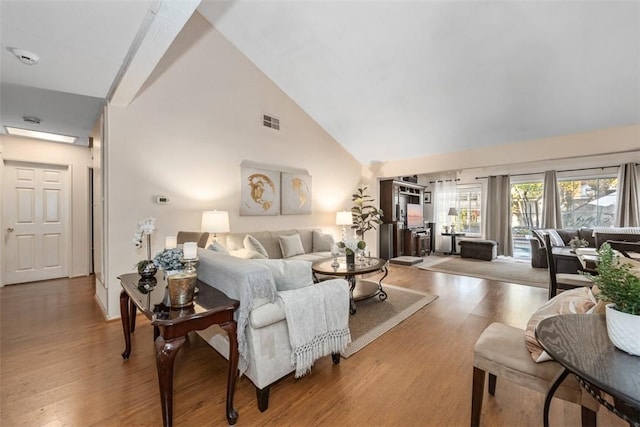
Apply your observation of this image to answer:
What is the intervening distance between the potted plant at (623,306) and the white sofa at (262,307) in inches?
56.8

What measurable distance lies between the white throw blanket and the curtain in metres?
7.15

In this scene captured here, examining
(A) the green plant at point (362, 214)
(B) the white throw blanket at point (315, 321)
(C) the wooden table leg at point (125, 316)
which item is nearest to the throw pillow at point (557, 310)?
(B) the white throw blanket at point (315, 321)

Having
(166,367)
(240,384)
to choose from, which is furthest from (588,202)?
(166,367)

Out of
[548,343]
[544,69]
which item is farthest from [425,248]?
[548,343]

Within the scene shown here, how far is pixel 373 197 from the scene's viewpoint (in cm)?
657

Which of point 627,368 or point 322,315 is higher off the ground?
point 627,368

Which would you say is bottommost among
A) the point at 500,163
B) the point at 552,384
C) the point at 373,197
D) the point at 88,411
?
the point at 88,411

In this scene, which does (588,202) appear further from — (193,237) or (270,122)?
(193,237)

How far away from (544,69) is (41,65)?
214 inches

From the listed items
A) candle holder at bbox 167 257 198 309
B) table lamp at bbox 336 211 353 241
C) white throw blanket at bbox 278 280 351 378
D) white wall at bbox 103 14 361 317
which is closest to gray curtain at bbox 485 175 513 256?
table lamp at bbox 336 211 353 241

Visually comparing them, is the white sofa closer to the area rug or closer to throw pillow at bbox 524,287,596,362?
the area rug

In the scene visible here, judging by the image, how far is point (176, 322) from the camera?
4.47 feet

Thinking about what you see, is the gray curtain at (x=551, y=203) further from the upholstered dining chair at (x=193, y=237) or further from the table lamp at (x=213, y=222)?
the upholstered dining chair at (x=193, y=237)

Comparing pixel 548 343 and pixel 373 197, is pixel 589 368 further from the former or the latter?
pixel 373 197
